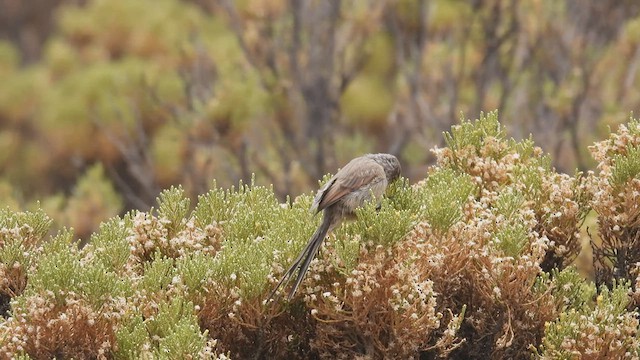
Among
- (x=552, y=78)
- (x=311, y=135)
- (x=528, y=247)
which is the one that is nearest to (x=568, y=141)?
(x=552, y=78)

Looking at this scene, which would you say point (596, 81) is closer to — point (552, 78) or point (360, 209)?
point (552, 78)

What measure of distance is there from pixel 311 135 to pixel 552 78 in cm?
342

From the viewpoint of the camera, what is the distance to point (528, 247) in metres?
6.15

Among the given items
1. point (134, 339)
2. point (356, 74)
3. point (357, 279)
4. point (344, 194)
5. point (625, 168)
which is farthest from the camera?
point (356, 74)

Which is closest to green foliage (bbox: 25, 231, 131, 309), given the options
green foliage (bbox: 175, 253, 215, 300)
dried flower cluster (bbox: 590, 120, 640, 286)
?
green foliage (bbox: 175, 253, 215, 300)

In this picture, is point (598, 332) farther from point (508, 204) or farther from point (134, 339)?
point (134, 339)

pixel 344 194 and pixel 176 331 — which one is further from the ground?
pixel 344 194

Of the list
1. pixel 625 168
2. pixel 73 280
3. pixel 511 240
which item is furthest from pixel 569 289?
pixel 73 280

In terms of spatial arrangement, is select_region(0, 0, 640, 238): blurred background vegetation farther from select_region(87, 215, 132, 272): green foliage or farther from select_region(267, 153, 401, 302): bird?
select_region(87, 215, 132, 272): green foliage

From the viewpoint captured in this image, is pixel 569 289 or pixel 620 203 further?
pixel 620 203

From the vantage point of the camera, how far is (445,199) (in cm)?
620

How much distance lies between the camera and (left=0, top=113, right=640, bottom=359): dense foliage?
5.74m

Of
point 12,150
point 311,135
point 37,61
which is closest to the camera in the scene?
point 311,135

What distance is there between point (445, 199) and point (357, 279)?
2.43 ft
